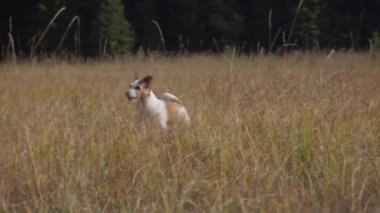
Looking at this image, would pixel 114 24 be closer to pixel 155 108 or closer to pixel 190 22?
pixel 190 22

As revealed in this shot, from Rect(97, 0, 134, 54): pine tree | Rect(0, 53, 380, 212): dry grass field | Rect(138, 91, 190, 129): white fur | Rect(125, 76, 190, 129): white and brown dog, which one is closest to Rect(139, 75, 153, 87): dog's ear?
Rect(125, 76, 190, 129): white and brown dog

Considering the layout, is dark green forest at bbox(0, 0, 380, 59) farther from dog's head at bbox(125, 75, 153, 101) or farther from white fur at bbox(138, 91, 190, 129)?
white fur at bbox(138, 91, 190, 129)

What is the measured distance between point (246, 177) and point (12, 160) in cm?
119

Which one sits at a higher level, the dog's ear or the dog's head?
the dog's ear

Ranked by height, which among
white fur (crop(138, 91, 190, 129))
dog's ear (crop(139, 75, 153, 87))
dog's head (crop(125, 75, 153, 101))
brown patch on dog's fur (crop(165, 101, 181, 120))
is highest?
dog's ear (crop(139, 75, 153, 87))

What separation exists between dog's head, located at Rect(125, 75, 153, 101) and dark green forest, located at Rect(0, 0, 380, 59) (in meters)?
9.08

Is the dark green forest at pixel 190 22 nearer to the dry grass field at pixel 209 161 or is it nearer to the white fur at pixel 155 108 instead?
the white fur at pixel 155 108

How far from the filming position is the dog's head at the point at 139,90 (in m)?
5.29

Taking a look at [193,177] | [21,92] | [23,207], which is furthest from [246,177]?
[21,92]

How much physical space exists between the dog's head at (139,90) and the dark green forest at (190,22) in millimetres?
9080

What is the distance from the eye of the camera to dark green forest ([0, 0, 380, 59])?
15.2 metres

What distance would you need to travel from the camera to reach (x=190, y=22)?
57.6 feet

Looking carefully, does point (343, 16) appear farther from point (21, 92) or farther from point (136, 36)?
point (21, 92)

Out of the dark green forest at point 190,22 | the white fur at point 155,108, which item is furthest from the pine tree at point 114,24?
the white fur at point 155,108
